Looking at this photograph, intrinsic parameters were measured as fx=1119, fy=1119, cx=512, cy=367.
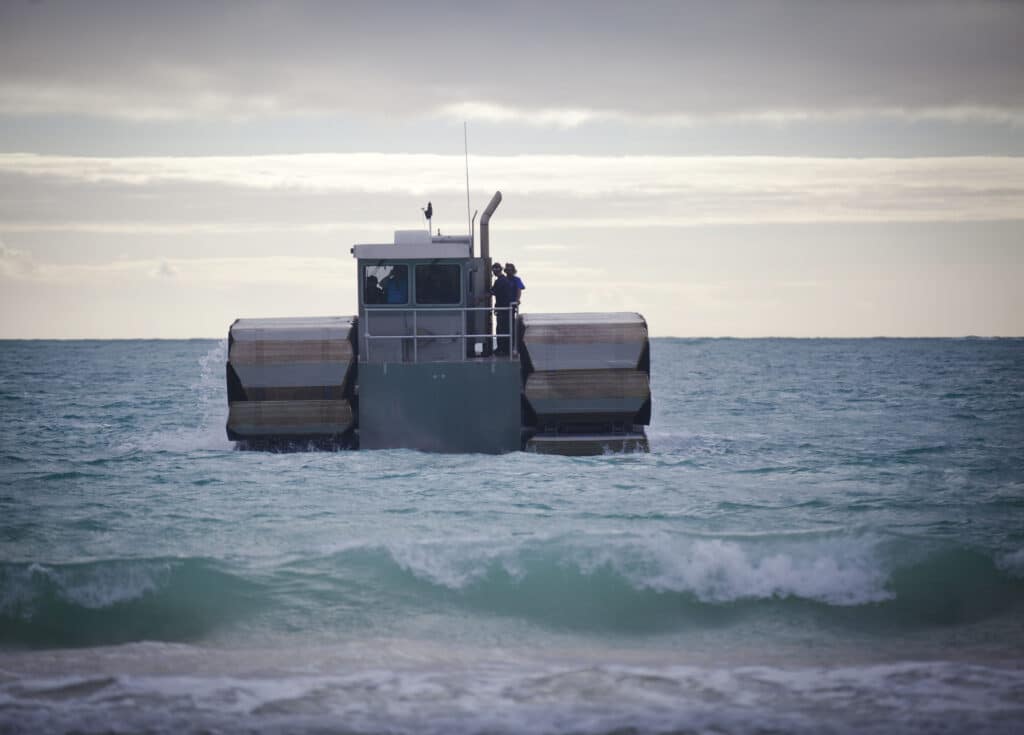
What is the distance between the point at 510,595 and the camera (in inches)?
517

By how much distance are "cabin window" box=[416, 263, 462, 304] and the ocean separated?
11.8 ft

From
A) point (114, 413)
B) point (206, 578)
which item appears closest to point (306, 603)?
point (206, 578)

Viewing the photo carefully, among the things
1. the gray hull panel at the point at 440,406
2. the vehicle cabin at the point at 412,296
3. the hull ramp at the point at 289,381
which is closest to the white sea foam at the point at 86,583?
the hull ramp at the point at 289,381

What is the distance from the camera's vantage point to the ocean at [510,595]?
31.1 feet

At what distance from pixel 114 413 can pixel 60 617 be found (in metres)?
29.5

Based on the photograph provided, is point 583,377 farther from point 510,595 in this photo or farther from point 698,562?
point 510,595

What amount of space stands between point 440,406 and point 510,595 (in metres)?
9.78

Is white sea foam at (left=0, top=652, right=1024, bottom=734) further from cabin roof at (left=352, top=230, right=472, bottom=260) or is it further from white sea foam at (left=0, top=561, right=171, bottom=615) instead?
cabin roof at (left=352, top=230, right=472, bottom=260)

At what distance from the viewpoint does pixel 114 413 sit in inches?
1594

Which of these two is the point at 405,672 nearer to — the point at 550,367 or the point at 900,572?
the point at 900,572

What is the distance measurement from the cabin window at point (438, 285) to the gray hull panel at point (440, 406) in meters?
2.00

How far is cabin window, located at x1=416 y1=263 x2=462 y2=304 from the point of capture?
2389 cm

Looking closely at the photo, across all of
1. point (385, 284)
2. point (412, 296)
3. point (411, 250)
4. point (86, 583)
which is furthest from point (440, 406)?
point (86, 583)

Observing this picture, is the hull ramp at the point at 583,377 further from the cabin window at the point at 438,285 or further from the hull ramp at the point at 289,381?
the hull ramp at the point at 289,381
